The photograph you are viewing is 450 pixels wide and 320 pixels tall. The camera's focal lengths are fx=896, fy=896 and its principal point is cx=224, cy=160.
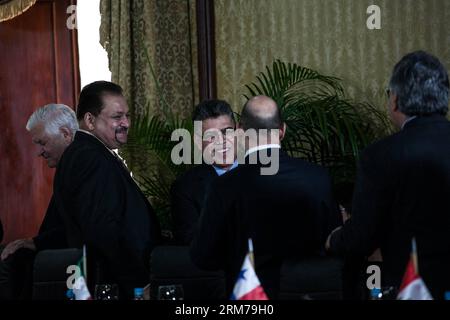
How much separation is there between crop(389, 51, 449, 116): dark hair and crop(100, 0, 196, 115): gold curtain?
3945mm

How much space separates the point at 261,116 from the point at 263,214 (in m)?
0.42

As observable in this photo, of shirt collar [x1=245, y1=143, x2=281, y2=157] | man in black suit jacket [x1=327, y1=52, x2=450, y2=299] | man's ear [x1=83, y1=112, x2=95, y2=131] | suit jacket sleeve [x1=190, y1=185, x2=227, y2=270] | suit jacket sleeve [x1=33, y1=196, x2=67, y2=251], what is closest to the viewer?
man in black suit jacket [x1=327, y1=52, x2=450, y2=299]

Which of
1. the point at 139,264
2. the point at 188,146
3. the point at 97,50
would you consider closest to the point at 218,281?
the point at 139,264

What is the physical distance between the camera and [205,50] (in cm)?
710

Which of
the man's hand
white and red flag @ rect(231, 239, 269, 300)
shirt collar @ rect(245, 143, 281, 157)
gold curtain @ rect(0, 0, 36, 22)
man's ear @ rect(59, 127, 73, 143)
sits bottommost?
the man's hand

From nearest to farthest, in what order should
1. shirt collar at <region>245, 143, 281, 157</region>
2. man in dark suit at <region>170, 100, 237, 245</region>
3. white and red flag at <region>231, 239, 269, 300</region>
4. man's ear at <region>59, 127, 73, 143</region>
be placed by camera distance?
1. white and red flag at <region>231, 239, 269, 300</region>
2. shirt collar at <region>245, 143, 281, 157</region>
3. man in dark suit at <region>170, 100, 237, 245</region>
4. man's ear at <region>59, 127, 73, 143</region>

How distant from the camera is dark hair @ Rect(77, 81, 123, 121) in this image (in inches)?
177

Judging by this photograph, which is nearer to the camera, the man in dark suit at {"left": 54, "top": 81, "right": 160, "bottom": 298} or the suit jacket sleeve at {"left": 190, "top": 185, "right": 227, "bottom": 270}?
the suit jacket sleeve at {"left": 190, "top": 185, "right": 227, "bottom": 270}

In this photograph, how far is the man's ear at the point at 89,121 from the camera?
446cm

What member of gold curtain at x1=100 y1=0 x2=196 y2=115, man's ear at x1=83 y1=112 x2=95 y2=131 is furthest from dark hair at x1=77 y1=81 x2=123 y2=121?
gold curtain at x1=100 y1=0 x2=196 y2=115

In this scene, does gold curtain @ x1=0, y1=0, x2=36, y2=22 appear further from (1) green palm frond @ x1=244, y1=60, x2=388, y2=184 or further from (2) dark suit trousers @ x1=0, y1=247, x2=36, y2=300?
(2) dark suit trousers @ x1=0, y1=247, x2=36, y2=300

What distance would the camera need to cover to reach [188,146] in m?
6.16

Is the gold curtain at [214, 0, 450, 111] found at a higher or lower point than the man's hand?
higher

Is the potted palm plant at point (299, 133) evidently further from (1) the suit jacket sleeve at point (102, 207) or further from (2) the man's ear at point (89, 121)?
(1) the suit jacket sleeve at point (102, 207)
